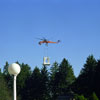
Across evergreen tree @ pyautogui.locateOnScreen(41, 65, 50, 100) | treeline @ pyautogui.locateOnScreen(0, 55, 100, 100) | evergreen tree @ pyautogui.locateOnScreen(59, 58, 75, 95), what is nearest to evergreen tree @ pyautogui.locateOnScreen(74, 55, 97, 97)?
treeline @ pyautogui.locateOnScreen(0, 55, 100, 100)

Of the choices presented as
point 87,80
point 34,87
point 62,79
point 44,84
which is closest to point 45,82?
point 44,84

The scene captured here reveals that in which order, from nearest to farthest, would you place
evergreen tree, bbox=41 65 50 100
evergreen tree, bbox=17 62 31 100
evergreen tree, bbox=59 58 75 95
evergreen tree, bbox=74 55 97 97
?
evergreen tree, bbox=74 55 97 97 → evergreen tree, bbox=59 58 75 95 → evergreen tree, bbox=17 62 31 100 → evergreen tree, bbox=41 65 50 100

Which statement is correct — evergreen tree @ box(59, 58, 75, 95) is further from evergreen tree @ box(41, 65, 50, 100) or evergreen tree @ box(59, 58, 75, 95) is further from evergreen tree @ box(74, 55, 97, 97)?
evergreen tree @ box(74, 55, 97, 97)

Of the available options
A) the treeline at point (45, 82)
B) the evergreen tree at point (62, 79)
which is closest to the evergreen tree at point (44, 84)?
the treeline at point (45, 82)

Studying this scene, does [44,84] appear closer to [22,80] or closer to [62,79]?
[62,79]

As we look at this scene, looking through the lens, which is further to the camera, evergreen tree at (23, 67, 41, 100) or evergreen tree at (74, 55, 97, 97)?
evergreen tree at (23, 67, 41, 100)

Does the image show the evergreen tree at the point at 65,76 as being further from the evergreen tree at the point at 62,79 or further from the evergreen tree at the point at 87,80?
the evergreen tree at the point at 87,80

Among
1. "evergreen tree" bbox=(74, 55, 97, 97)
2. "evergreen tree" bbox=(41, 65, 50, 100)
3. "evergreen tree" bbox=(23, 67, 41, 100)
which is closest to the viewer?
"evergreen tree" bbox=(74, 55, 97, 97)

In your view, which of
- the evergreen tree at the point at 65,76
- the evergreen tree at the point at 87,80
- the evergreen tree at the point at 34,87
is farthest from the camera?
the evergreen tree at the point at 34,87

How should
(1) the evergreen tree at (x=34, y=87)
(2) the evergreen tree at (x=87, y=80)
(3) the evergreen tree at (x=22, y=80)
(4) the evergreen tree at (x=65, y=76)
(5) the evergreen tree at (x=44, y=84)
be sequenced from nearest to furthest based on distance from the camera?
(2) the evergreen tree at (x=87, y=80), (4) the evergreen tree at (x=65, y=76), (1) the evergreen tree at (x=34, y=87), (3) the evergreen tree at (x=22, y=80), (5) the evergreen tree at (x=44, y=84)

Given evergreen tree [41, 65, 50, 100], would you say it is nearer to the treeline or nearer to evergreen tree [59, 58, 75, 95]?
the treeline

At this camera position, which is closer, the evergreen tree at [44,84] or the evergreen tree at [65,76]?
the evergreen tree at [65,76]

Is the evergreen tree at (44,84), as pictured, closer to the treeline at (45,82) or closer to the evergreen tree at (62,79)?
the treeline at (45,82)

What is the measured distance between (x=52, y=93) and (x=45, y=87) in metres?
3.00
